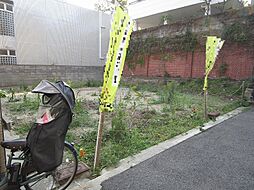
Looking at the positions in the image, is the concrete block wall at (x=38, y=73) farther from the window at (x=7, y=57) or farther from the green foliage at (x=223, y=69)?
the green foliage at (x=223, y=69)

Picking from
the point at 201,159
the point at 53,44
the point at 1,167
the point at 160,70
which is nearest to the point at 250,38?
the point at 160,70

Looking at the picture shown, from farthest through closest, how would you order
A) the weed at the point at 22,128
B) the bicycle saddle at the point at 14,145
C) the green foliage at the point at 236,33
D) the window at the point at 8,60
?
the window at the point at 8,60, the green foliage at the point at 236,33, the weed at the point at 22,128, the bicycle saddle at the point at 14,145

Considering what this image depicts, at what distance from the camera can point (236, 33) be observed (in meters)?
7.98

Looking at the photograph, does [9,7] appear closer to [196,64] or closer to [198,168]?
[196,64]

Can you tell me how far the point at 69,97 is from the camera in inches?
58.7

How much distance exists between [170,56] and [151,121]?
7444 mm

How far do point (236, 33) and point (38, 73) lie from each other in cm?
1062

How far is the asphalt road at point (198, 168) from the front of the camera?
189cm

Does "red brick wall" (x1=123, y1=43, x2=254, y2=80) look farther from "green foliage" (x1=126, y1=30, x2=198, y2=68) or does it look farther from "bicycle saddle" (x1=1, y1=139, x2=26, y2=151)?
"bicycle saddle" (x1=1, y1=139, x2=26, y2=151)

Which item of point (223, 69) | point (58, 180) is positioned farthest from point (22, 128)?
point (223, 69)

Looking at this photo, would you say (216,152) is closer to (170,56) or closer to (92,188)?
(92,188)

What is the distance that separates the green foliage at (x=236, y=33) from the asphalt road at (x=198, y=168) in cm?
625

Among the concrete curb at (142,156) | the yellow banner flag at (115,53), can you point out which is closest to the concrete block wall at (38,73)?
the concrete curb at (142,156)

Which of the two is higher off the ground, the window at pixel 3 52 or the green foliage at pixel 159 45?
the green foliage at pixel 159 45
